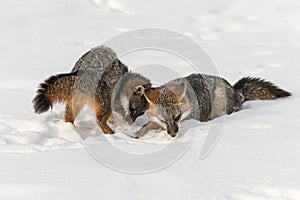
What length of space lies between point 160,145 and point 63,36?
5.41 meters

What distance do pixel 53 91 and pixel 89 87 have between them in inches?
16.9

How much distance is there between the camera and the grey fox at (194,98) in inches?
192

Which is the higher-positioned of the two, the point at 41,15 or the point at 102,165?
the point at 41,15

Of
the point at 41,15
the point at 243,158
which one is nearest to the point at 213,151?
the point at 243,158

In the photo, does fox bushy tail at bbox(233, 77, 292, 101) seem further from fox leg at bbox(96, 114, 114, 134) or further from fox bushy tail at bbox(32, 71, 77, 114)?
fox bushy tail at bbox(32, 71, 77, 114)

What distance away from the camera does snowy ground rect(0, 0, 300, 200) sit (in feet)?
10.2

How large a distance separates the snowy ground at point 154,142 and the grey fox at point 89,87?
252mm

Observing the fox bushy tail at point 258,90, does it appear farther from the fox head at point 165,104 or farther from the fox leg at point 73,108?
the fox leg at point 73,108

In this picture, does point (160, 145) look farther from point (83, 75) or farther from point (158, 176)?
point (83, 75)

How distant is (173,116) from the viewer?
481cm

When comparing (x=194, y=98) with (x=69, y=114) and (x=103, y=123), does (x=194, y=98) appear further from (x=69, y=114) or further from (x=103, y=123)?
(x=69, y=114)

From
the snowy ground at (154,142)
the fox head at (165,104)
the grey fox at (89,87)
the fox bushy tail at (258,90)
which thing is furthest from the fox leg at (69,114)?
the fox bushy tail at (258,90)

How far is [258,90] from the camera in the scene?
6270 mm

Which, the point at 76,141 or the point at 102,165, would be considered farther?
the point at 76,141
